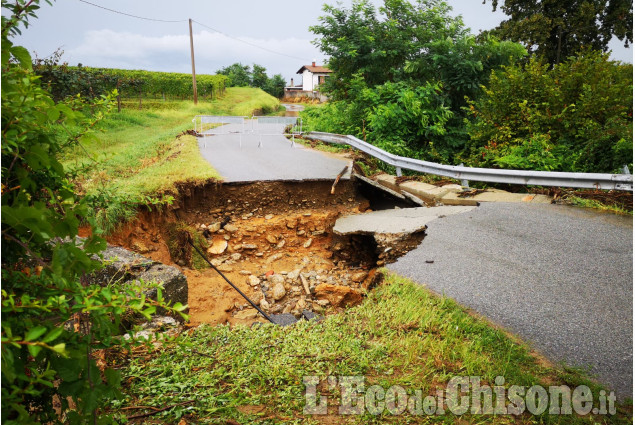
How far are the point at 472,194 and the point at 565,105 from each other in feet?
12.9

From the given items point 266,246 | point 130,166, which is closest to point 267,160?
point 130,166

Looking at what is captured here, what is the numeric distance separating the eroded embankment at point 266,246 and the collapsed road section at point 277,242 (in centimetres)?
2

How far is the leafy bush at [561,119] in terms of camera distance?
28.3ft

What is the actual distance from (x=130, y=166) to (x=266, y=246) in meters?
4.88

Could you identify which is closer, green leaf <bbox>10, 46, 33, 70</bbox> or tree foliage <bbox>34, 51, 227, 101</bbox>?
green leaf <bbox>10, 46, 33, 70</bbox>

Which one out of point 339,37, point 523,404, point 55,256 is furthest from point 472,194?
point 339,37

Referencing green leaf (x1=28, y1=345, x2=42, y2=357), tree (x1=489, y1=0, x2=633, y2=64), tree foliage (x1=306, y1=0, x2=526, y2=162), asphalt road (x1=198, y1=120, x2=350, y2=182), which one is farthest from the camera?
tree (x1=489, y1=0, x2=633, y2=64)

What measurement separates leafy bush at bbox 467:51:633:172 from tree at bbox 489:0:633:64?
14.2 metres

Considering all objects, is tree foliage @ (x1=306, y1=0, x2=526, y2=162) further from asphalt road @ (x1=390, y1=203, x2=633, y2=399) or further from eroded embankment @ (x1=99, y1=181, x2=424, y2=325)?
asphalt road @ (x1=390, y1=203, x2=633, y2=399)

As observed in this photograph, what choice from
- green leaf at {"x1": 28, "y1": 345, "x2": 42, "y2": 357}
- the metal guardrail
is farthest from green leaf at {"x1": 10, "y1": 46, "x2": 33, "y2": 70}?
the metal guardrail

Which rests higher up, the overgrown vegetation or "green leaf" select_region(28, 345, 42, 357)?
the overgrown vegetation

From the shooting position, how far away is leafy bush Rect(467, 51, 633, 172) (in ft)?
28.3

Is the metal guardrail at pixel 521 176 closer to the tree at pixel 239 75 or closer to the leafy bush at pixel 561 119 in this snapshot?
the leafy bush at pixel 561 119

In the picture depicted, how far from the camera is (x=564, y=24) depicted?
2288cm
